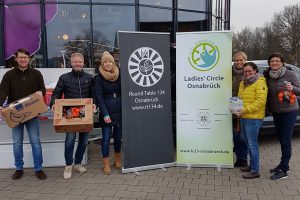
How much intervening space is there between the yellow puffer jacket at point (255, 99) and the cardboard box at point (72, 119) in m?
2.11

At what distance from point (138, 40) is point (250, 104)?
6.04 feet

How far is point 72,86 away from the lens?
202 inches

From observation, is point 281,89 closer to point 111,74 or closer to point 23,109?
point 111,74

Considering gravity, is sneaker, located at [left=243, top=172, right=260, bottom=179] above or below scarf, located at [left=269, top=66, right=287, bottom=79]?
below

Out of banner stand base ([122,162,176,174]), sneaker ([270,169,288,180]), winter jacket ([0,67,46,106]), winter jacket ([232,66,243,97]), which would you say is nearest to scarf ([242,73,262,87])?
winter jacket ([232,66,243,97])

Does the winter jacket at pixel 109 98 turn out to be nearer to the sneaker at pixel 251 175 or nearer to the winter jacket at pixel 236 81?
the winter jacket at pixel 236 81

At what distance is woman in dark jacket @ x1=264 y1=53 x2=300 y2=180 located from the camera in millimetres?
4762

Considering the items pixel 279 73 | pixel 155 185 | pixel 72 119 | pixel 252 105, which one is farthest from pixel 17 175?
pixel 279 73

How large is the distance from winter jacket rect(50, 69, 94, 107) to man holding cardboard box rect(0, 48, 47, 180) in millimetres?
232

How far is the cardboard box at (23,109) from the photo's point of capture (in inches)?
190

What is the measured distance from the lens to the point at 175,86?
5738 mm

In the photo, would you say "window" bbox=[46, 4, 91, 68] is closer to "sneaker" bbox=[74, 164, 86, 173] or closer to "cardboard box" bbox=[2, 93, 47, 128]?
"sneaker" bbox=[74, 164, 86, 173]

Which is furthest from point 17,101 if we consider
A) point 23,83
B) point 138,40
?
point 138,40

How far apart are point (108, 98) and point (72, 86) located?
1.78 feet
